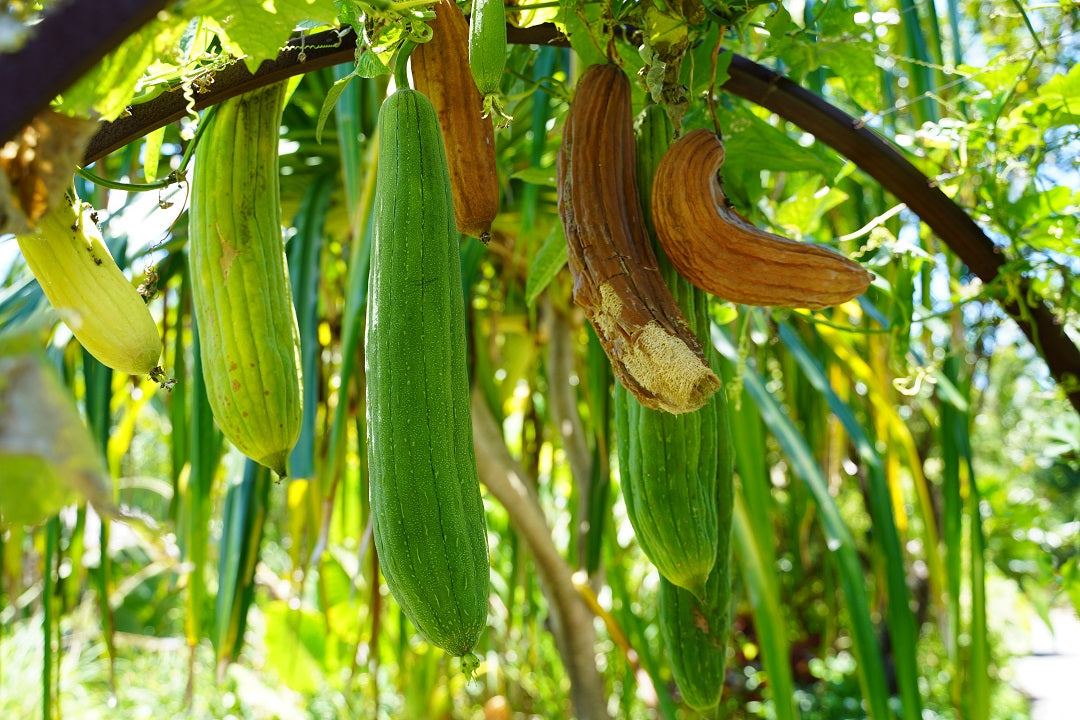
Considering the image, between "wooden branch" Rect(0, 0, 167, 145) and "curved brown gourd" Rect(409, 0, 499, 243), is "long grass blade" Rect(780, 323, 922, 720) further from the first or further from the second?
"wooden branch" Rect(0, 0, 167, 145)

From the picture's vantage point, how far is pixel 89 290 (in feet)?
1.07

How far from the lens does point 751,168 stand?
21.2 inches

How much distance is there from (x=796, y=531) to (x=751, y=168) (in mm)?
1251

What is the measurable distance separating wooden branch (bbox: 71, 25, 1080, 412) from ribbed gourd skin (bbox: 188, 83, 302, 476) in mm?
21

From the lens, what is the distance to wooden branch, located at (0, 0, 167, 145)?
16cm

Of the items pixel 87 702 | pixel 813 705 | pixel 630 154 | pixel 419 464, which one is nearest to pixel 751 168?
pixel 630 154

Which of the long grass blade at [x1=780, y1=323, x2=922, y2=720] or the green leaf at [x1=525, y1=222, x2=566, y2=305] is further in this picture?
the long grass blade at [x1=780, y1=323, x2=922, y2=720]

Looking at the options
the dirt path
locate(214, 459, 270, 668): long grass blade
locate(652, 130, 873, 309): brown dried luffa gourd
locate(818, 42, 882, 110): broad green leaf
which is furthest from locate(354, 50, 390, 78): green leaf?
the dirt path

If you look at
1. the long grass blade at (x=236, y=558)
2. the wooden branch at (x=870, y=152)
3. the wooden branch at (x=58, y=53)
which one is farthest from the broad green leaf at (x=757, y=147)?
the long grass blade at (x=236, y=558)

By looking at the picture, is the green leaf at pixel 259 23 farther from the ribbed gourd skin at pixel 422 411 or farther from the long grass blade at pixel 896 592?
the long grass blade at pixel 896 592

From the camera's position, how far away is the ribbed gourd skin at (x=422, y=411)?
31 cm

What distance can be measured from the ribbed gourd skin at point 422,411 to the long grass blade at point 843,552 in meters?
0.33

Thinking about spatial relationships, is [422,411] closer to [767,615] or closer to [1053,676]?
[767,615]

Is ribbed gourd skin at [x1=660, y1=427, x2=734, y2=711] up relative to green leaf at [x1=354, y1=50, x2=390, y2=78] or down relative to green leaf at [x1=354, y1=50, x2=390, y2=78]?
down
